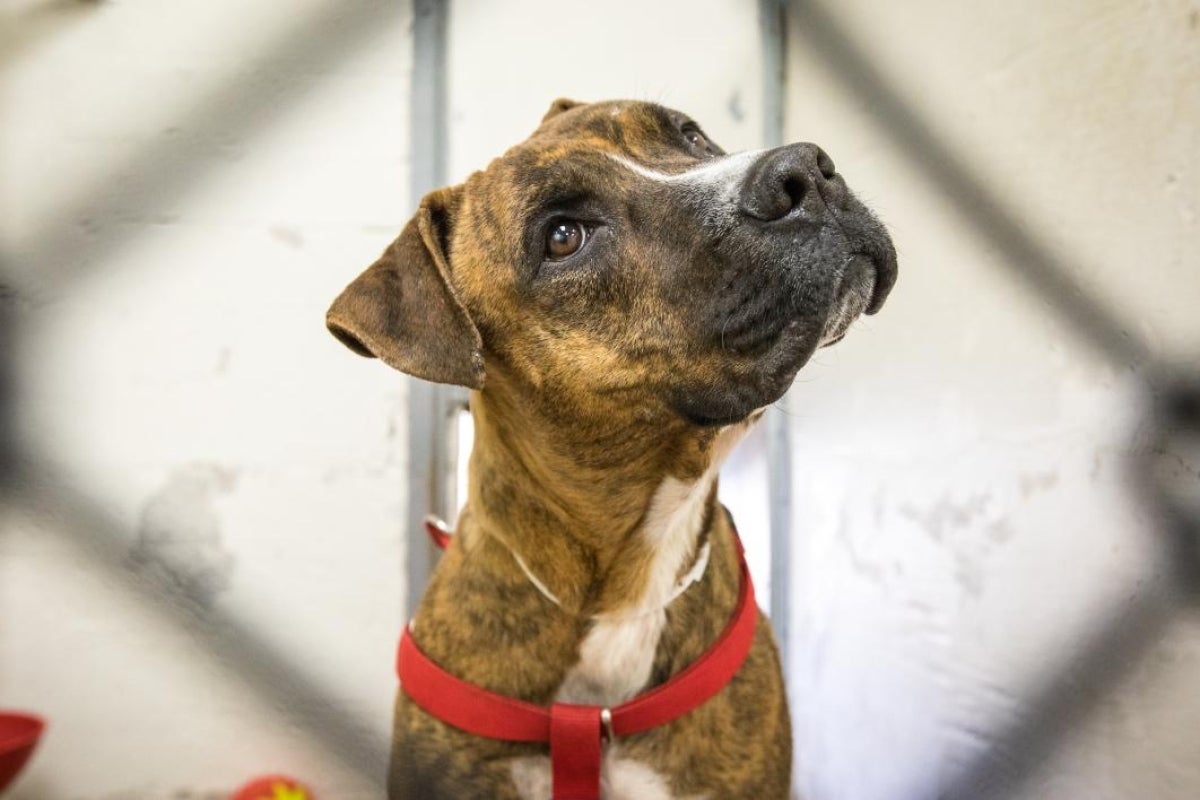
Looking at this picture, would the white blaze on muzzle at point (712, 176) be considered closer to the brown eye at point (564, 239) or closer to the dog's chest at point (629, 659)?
the brown eye at point (564, 239)

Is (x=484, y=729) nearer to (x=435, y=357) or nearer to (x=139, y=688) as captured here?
(x=435, y=357)

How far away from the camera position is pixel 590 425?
5.98ft

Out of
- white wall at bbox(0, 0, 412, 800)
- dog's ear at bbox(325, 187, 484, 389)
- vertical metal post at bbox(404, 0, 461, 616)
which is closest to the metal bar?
dog's ear at bbox(325, 187, 484, 389)

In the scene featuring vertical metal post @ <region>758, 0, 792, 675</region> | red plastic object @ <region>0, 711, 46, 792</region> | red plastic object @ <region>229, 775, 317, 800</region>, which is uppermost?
vertical metal post @ <region>758, 0, 792, 675</region>

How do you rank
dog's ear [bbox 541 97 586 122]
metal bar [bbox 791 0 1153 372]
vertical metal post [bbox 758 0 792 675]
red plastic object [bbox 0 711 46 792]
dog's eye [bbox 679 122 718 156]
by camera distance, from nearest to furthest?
1. metal bar [bbox 791 0 1153 372]
2. dog's eye [bbox 679 122 718 156]
3. dog's ear [bbox 541 97 586 122]
4. red plastic object [bbox 0 711 46 792]
5. vertical metal post [bbox 758 0 792 675]

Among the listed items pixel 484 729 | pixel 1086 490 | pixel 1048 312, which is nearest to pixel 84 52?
pixel 484 729

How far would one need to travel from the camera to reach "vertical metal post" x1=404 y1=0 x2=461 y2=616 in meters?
3.27

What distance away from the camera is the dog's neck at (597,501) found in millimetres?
1855

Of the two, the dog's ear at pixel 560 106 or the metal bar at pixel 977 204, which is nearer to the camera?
the metal bar at pixel 977 204

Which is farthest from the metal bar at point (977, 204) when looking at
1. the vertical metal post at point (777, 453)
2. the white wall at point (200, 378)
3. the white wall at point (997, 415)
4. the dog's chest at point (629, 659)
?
the white wall at point (200, 378)

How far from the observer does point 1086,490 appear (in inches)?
74.9

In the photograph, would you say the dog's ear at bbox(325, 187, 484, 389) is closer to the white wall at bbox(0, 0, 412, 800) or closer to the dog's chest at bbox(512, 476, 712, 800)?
the dog's chest at bbox(512, 476, 712, 800)

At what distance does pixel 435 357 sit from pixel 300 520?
5.48 ft

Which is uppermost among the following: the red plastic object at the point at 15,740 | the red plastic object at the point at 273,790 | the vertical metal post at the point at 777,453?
the vertical metal post at the point at 777,453
